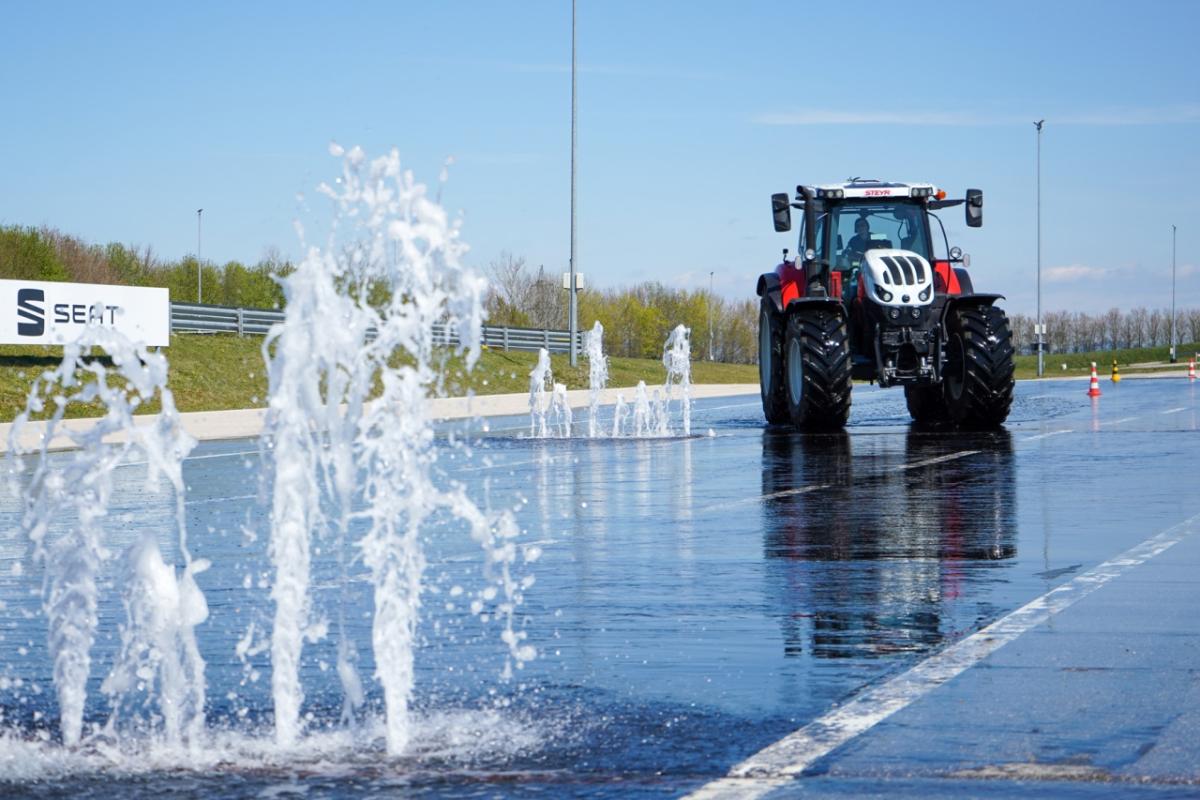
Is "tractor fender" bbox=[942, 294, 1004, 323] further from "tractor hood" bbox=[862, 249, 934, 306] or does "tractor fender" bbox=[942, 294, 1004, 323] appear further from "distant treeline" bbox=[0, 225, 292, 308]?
"distant treeline" bbox=[0, 225, 292, 308]

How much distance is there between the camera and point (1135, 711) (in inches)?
239

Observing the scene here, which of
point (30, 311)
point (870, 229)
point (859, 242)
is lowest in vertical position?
point (30, 311)

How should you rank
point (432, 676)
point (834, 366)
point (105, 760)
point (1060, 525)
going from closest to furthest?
Result: point (105, 760) → point (432, 676) → point (1060, 525) → point (834, 366)

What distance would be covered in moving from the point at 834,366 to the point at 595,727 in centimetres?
1642

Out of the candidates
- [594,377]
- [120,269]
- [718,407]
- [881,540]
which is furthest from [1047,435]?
[120,269]

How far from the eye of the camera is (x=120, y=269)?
94.8 meters

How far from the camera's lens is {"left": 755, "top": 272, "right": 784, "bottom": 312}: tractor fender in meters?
23.7

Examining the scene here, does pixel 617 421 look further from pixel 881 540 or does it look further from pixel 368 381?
pixel 368 381

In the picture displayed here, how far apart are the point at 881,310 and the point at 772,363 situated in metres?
3.65

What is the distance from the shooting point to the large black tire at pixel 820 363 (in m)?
22.0

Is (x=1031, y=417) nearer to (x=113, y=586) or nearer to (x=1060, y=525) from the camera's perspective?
(x=1060, y=525)

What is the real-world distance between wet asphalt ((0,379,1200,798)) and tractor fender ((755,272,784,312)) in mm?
7314

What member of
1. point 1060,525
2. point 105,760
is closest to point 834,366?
point 1060,525

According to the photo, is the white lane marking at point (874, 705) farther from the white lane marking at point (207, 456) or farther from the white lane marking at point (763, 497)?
the white lane marking at point (207, 456)
